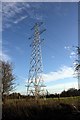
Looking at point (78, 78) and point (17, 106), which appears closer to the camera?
point (17, 106)

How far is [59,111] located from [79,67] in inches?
215

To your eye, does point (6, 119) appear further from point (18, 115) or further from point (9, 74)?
point (9, 74)

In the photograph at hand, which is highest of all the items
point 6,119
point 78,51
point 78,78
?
point 78,51

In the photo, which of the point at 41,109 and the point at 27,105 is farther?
Answer: the point at 27,105

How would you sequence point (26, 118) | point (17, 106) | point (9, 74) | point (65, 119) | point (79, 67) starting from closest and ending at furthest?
point (65, 119) → point (26, 118) → point (17, 106) → point (79, 67) → point (9, 74)

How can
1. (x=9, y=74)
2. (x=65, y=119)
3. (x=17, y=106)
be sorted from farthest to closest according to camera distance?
(x=9, y=74) → (x=17, y=106) → (x=65, y=119)

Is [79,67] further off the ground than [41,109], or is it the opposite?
[79,67]

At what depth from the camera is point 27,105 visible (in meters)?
15.7

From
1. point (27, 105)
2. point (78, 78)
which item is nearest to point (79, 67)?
point (78, 78)

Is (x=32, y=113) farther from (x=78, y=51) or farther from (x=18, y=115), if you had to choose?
(x=78, y=51)

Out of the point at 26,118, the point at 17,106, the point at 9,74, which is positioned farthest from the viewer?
the point at 9,74

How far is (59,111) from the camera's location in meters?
14.1

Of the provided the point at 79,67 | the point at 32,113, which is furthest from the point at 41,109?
the point at 79,67

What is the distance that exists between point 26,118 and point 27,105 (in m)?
1.94
